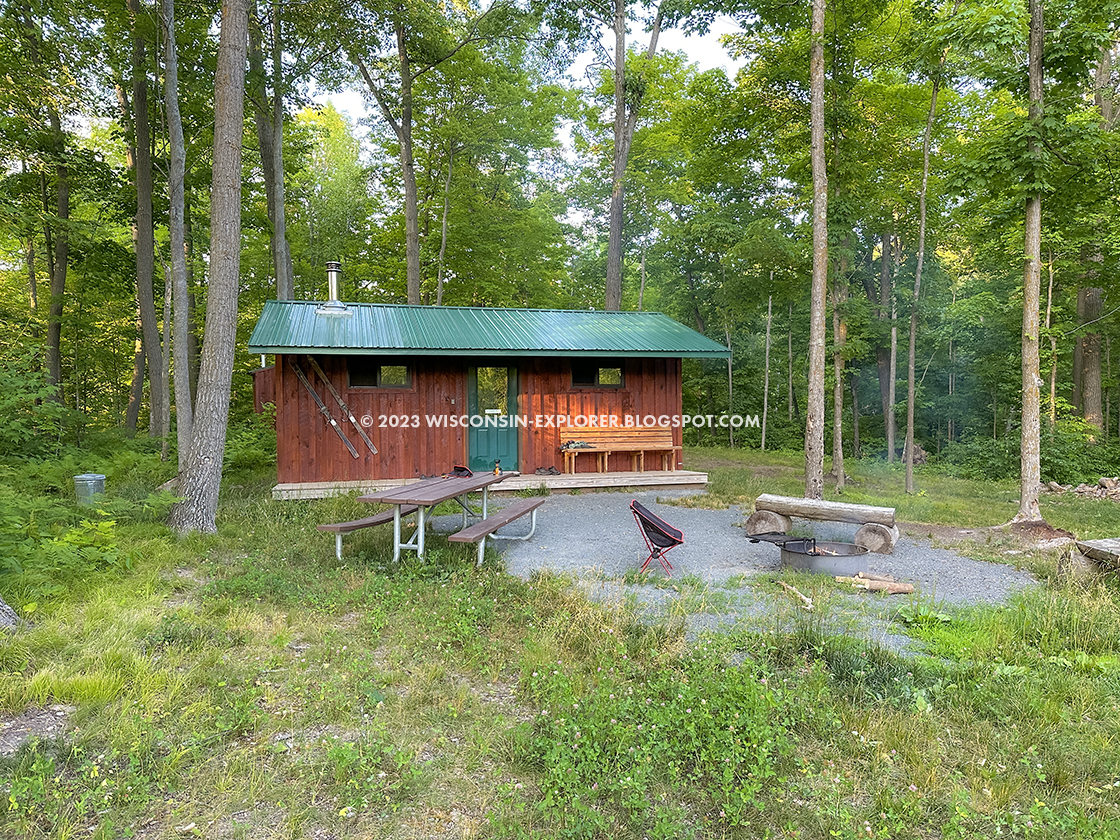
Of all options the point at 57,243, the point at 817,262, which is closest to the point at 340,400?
the point at 817,262

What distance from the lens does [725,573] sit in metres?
5.70

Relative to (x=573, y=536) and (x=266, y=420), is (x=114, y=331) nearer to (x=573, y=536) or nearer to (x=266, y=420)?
(x=266, y=420)

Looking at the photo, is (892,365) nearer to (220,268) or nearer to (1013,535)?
(1013,535)

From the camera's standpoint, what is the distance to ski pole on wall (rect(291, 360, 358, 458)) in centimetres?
951

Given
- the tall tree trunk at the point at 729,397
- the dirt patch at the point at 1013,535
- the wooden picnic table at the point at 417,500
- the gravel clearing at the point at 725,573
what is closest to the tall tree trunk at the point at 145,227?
the gravel clearing at the point at 725,573

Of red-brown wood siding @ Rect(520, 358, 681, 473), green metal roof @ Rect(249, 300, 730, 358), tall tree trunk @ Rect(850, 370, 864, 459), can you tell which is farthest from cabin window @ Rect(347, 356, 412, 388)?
tall tree trunk @ Rect(850, 370, 864, 459)

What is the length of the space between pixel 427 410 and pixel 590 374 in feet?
10.8

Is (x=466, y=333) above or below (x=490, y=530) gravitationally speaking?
Result: above

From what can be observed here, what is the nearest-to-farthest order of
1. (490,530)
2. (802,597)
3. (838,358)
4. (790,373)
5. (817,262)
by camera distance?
(802,597) < (490,530) < (817,262) < (838,358) < (790,373)

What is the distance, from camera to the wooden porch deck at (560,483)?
912 cm

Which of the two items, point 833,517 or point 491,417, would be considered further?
point 491,417

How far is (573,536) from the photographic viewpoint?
7.14 meters

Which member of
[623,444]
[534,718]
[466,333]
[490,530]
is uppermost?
[466,333]

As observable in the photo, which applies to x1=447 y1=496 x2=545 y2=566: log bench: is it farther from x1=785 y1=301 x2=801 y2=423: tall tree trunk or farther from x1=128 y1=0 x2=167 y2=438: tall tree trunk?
x1=785 y1=301 x2=801 y2=423: tall tree trunk
